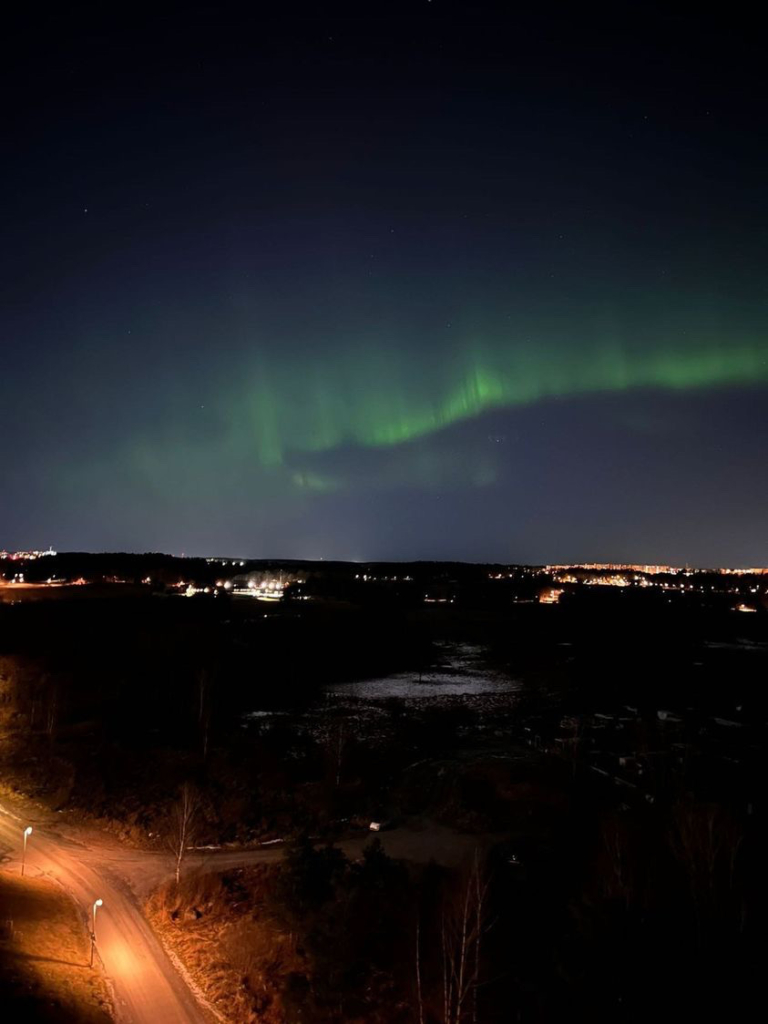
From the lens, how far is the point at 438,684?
59062 millimetres

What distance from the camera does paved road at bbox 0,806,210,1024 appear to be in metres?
15.1

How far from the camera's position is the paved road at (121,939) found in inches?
593

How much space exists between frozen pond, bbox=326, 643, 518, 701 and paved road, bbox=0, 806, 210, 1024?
103 feet

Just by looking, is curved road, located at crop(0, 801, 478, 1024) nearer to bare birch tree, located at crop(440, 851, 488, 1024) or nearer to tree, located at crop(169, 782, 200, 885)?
tree, located at crop(169, 782, 200, 885)

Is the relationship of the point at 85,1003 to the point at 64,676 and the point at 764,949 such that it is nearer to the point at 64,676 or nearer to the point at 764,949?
the point at 764,949

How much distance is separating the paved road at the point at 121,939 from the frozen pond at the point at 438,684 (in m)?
31.4

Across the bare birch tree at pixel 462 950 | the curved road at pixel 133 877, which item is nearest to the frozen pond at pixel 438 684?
the curved road at pixel 133 877

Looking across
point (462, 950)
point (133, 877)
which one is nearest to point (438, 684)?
point (133, 877)

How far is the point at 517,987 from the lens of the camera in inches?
613

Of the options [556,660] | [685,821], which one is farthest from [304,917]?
[556,660]

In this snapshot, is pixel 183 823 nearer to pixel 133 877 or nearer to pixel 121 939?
pixel 133 877

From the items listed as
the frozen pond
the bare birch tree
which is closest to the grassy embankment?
the bare birch tree

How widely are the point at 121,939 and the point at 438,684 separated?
43.3 m

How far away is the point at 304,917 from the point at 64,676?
36818 millimetres
